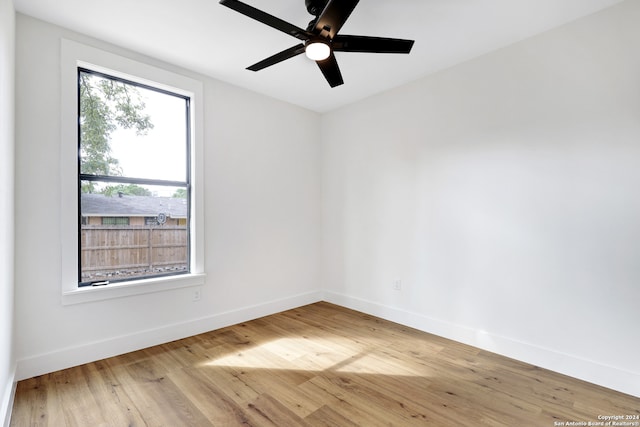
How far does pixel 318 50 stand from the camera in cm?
196

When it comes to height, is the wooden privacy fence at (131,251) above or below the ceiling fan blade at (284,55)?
below

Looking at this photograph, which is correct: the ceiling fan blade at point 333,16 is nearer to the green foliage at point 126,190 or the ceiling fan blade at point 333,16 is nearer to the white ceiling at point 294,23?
the white ceiling at point 294,23

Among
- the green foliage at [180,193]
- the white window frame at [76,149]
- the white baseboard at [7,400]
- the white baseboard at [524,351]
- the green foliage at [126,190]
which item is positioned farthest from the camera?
the green foliage at [180,193]

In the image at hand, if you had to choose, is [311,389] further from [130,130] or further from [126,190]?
[130,130]

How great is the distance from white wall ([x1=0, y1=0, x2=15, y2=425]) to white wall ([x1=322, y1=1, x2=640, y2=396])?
125 inches

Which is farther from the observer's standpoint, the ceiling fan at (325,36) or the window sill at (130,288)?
the window sill at (130,288)

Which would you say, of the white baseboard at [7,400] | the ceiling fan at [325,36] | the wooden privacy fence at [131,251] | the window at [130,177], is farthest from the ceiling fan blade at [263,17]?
the white baseboard at [7,400]

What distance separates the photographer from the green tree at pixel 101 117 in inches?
102

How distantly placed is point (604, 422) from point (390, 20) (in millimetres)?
3021

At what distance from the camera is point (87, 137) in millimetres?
2598

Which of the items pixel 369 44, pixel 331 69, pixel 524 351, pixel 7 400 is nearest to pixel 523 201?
pixel 524 351

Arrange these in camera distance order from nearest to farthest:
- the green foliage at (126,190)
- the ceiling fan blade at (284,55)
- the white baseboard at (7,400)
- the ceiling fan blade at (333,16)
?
the ceiling fan blade at (333,16) < the white baseboard at (7,400) < the ceiling fan blade at (284,55) < the green foliage at (126,190)

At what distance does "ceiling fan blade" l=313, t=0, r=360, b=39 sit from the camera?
1.59 meters

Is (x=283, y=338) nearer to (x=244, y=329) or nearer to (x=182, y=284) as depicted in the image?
(x=244, y=329)
